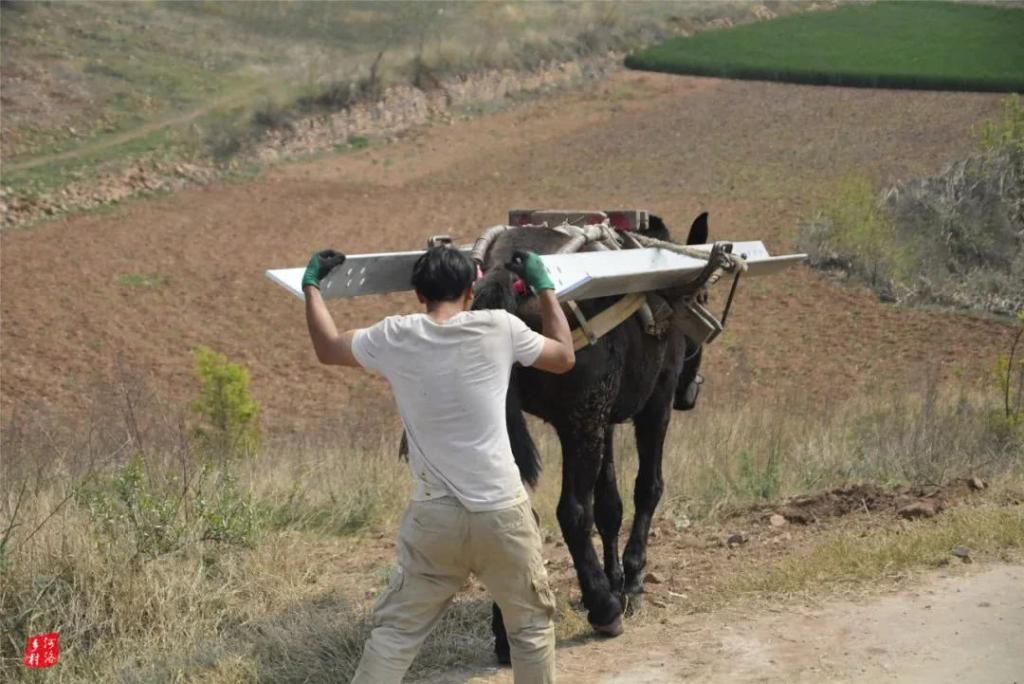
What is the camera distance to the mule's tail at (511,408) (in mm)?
5566

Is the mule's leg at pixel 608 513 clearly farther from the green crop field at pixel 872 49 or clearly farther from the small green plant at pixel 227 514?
the green crop field at pixel 872 49

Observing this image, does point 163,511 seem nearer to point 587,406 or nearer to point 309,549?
point 309,549

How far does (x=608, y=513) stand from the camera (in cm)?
687

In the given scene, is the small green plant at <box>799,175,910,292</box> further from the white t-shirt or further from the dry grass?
the white t-shirt

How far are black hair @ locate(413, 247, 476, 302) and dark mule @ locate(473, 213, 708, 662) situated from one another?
977 mm

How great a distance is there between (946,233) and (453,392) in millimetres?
18103

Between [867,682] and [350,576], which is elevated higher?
[867,682]

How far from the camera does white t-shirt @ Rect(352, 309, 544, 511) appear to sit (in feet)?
14.8

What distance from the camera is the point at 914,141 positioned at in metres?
29.9

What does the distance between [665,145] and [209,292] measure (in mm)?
15969

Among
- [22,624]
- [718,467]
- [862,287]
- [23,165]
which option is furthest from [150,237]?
[22,624]

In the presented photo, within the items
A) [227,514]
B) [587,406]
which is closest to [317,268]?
[587,406]

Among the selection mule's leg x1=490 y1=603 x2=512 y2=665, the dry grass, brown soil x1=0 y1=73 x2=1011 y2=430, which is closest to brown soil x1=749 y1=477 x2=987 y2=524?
the dry grass

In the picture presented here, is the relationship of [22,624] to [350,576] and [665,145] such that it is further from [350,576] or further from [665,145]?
[665,145]
